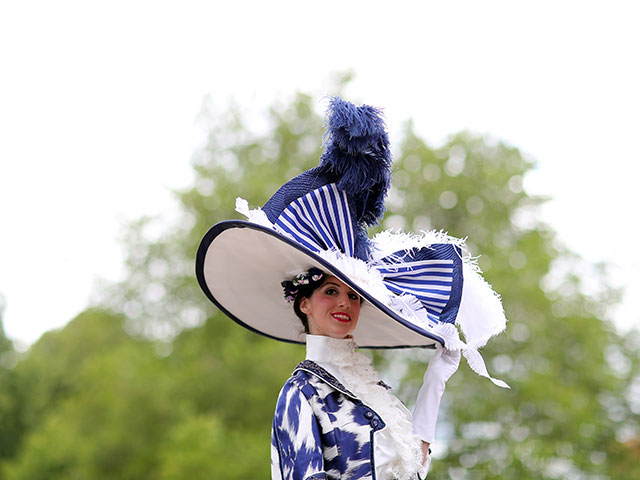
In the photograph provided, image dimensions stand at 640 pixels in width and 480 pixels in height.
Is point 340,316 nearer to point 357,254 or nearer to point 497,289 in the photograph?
point 357,254

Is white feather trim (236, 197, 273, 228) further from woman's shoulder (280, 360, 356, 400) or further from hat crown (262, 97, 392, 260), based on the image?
woman's shoulder (280, 360, 356, 400)

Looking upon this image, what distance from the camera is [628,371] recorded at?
48.2 ft

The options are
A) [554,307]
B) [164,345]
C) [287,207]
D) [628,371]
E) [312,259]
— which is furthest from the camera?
[164,345]

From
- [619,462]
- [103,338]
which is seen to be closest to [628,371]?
[619,462]

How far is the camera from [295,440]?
224 centimetres

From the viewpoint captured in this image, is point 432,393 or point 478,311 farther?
point 478,311

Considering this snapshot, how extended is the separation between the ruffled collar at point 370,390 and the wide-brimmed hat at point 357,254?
0.18 m

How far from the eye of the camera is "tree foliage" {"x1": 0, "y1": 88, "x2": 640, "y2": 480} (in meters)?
12.9

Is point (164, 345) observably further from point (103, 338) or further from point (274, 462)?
point (274, 462)

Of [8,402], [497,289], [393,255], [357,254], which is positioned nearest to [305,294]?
[357,254]

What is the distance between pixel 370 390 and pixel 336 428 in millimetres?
236

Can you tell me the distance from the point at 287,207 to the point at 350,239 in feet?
0.76

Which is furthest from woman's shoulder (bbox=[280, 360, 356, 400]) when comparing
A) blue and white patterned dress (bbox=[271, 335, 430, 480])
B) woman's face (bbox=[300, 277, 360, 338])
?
woman's face (bbox=[300, 277, 360, 338])

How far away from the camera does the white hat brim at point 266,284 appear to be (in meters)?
2.35
